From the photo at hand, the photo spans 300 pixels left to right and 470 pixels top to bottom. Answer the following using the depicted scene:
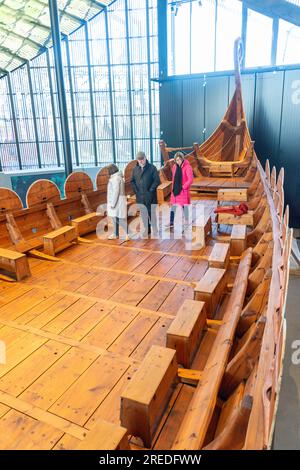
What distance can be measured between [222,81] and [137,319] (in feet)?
25.9

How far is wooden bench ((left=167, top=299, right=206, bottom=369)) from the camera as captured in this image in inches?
74.9

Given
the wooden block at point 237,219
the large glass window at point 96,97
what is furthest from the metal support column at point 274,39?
the wooden block at point 237,219

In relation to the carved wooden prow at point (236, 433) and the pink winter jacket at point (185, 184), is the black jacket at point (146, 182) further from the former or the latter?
the carved wooden prow at point (236, 433)

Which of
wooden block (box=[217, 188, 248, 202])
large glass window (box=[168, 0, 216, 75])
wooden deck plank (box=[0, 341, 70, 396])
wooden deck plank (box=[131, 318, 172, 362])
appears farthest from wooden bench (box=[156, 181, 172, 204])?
large glass window (box=[168, 0, 216, 75])

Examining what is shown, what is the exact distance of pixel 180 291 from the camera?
9.27 feet

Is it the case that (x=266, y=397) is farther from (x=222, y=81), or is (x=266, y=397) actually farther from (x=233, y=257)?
(x=222, y=81)

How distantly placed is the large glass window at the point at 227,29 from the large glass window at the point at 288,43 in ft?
4.36

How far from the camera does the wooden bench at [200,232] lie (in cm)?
386

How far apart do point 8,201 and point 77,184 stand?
3.64 feet

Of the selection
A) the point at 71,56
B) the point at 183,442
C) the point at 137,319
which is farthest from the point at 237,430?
the point at 71,56

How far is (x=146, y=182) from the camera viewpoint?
4.09 meters

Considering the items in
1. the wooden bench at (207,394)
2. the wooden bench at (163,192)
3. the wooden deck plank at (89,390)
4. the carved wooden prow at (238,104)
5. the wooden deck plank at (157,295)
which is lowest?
the wooden deck plank at (89,390)

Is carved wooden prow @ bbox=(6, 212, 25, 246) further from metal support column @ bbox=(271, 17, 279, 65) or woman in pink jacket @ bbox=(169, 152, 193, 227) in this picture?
metal support column @ bbox=(271, 17, 279, 65)

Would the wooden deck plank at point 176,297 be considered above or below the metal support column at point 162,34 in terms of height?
below
